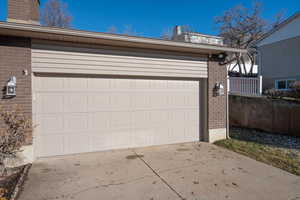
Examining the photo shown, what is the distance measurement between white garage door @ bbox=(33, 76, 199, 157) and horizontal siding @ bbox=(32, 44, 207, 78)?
0.27m

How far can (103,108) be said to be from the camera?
5031 mm

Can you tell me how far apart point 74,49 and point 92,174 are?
2.97 metres

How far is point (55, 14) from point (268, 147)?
18.2 metres

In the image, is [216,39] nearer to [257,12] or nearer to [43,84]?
[257,12]

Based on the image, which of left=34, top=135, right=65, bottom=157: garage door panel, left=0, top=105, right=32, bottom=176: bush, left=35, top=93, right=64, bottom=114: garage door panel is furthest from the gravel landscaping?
left=0, top=105, right=32, bottom=176: bush

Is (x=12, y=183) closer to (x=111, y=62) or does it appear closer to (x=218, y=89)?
(x=111, y=62)

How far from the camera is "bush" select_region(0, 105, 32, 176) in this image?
3910 millimetres

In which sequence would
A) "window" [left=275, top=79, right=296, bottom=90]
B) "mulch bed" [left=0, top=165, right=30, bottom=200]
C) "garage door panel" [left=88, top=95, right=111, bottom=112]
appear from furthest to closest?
"window" [left=275, top=79, right=296, bottom=90], "garage door panel" [left=88, top=95, right=111, bottom=112], "mulch bed" [left=0, top=165, right=30, bottom=200]

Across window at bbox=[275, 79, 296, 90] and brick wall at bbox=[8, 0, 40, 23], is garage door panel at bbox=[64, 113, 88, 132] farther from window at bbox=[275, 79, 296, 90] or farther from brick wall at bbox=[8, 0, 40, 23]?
window at bbox=[275, 79, 296, 90]

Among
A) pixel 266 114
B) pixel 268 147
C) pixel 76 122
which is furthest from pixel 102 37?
pixel 266 114

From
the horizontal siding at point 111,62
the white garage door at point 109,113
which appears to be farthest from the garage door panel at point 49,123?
the horizontal siding at point 111,62

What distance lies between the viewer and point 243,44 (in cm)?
1862

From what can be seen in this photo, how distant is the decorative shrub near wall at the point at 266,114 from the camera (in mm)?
6320

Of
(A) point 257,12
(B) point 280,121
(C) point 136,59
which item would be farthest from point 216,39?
(C) point 136,59
